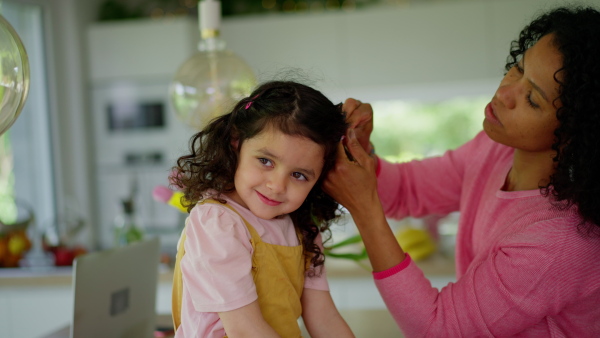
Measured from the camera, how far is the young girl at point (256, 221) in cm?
102

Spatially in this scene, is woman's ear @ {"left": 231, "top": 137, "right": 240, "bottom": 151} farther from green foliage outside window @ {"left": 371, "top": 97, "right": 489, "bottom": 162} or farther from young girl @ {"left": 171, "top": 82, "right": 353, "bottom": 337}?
green foliage outside window @ {"left": 371, "top": 97, "right": 489, "bottom": 162}

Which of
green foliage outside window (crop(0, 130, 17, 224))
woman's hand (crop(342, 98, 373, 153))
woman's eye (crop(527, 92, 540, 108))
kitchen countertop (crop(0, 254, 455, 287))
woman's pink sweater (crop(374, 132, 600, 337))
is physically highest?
woman's eye (crop(527, 92, 540, 108))

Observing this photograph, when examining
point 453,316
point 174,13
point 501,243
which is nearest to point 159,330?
point 453,316

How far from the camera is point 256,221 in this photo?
111 cm

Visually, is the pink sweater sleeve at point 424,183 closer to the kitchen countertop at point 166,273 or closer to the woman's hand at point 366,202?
the woman's hand at point 366,202

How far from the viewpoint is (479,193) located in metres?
1.41

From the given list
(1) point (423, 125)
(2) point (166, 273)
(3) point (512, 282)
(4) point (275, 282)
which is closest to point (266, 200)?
(4) point (275, 282)

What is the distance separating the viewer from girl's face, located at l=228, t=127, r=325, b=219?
41.8 inches

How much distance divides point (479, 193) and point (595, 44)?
16.9 inches

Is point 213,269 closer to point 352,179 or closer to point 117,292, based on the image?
point 352,179

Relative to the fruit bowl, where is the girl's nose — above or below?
above

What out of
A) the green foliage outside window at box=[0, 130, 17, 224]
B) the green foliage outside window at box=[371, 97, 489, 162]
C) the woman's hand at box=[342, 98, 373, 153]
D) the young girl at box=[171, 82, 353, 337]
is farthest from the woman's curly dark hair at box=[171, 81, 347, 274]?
the green foliage outside window at box=[371, 97, 489, 162]

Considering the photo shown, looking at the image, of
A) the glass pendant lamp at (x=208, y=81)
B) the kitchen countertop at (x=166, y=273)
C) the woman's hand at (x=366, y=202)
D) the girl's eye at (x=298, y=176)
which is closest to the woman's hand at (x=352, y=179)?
the woman's hand at (x=366, y=202)

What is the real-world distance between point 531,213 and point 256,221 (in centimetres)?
52
